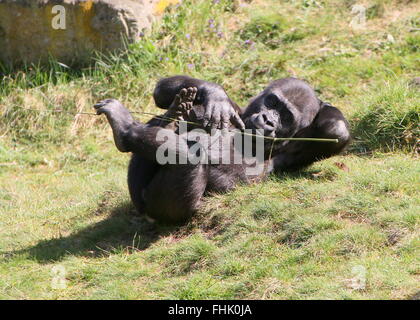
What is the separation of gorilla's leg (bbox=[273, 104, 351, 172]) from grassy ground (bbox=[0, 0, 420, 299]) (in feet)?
0.42

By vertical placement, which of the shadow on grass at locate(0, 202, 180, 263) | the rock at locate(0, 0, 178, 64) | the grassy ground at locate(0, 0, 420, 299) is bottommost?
the shadow on grass at locate(0, 202, 180, 263)

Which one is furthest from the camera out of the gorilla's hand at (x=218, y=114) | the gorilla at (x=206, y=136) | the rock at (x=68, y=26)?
the rock at (x=68, y=26)

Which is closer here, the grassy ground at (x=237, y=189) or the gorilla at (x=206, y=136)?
the grassy ground at (x=237, y=189)

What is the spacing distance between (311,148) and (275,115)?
512 millimetres

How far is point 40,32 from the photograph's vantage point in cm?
980

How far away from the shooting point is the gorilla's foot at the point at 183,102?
5.98 m

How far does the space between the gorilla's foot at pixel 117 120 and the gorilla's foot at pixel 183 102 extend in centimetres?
41

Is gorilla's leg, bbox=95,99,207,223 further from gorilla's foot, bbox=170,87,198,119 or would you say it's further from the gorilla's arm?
the gorilla's arm

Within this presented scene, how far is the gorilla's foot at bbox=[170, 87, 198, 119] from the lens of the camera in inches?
236

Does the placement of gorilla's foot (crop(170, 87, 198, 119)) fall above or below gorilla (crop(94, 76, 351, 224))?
above

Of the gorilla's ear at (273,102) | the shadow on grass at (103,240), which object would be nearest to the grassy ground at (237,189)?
the shadow on grass at (103,240)

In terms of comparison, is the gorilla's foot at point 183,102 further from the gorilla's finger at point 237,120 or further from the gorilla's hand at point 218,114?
the gorilla's finger at point 237,120

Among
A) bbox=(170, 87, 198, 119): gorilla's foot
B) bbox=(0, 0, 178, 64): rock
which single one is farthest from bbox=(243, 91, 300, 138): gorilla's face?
bbox=(0, 0, 178, 64): rock

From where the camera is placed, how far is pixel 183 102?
6.02m
